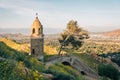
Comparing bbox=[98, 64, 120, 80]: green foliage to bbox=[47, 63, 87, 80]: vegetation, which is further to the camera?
bbox=[98, 64, 120, 80]: green foliage

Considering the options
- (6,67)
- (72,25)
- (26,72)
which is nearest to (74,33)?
(72,25)

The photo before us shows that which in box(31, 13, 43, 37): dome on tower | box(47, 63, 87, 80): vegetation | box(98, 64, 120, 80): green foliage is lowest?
box(98, 64, 120, 80): green foliage

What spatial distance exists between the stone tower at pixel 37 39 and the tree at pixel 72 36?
1707 centimetres

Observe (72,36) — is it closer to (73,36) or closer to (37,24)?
(73,36)

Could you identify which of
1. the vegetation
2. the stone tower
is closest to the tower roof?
the stone tower

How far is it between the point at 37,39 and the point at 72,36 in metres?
19.7

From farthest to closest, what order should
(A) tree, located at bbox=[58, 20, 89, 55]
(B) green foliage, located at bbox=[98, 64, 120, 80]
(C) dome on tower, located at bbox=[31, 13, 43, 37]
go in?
(A) tree, located at bbox=[58, 20, 89, 55]
(C) dome on tower, located at bbox=[31, 13, 43, 37]
(B) green foliage, located at bbox=[98, 64, 120, 80]

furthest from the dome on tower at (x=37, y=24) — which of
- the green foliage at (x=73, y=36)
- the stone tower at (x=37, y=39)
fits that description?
the green foliage at (x=73, y=36)

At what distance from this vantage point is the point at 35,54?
41250mm

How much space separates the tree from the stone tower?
1707 centimetres

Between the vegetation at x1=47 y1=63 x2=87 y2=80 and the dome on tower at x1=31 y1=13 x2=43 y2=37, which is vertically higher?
the dome on tower at x1=31 y1=13 x2=43 y2=37

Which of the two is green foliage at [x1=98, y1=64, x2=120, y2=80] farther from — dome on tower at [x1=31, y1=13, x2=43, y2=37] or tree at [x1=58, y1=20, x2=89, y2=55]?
tree at [x1=58, y1=20, x2=89, y2=55]

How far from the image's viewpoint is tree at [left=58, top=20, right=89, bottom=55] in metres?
61.1

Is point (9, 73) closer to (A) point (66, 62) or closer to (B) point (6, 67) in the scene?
(B) point (6, 67)
